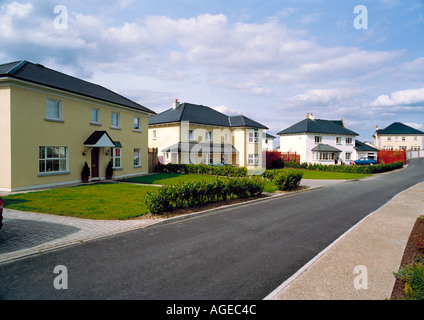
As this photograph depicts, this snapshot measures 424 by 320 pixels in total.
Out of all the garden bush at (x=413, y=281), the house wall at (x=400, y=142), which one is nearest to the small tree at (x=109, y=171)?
the garden bush at (x=413, y=281)

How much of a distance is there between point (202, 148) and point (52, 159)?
1929 centimetres

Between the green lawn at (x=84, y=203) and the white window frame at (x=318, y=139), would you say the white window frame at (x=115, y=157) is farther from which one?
the white window frame at (x=318, y=139)

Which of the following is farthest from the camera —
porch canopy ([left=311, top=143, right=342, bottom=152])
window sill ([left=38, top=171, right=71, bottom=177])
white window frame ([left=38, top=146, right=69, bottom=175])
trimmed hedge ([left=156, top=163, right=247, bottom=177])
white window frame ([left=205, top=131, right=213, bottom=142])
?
porch canopy ([left=311, top=143, right=342, bottom=152])

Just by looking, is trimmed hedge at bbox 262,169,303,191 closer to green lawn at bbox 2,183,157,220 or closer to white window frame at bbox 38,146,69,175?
green lawn at bbox 2,183,157,220

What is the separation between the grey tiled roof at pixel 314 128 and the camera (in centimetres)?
4962

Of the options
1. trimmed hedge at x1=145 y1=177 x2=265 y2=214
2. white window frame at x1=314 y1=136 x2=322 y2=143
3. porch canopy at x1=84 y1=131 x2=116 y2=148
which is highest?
white window frame at x1=314 y1=136 x2=322 y2=143

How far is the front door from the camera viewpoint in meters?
20.3

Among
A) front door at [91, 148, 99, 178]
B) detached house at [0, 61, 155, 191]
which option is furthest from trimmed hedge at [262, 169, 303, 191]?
front door at [91, 148, 99, 178]

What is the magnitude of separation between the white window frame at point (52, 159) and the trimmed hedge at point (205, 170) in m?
11.8

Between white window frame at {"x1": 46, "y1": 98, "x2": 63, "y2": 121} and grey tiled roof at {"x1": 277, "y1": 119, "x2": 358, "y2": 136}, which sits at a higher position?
grey tiled roof at {"x1": 277, "y1": 119, "x2": 358, "y2": 136}

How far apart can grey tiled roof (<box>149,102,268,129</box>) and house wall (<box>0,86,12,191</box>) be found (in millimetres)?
19613
